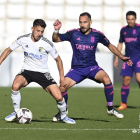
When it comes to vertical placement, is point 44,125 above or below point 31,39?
below

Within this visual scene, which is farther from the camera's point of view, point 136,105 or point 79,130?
point 136,105

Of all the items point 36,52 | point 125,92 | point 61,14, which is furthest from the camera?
point 61,14

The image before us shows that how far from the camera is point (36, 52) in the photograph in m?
8.34

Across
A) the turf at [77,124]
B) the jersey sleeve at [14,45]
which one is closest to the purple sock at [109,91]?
the turf at [77,124]

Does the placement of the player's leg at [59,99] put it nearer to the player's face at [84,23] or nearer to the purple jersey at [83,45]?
the purple jersey at [83,45]

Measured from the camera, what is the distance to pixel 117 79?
1947 centimetres

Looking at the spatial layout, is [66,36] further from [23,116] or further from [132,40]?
[132,40]

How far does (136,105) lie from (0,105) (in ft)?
10.9

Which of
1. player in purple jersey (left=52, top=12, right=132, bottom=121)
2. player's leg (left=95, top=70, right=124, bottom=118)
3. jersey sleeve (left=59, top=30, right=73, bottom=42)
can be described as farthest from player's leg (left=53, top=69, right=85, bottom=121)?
jersey sleeve (left=59, top=30, right=73, bottom=42)

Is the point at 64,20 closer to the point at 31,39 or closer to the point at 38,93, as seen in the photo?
the point at 38,93

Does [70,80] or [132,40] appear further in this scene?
[132,40]

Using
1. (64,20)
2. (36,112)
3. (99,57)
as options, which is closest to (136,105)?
(36,112)

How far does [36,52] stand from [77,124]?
1.38 m

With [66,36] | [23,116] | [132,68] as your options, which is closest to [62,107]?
[23,116]
